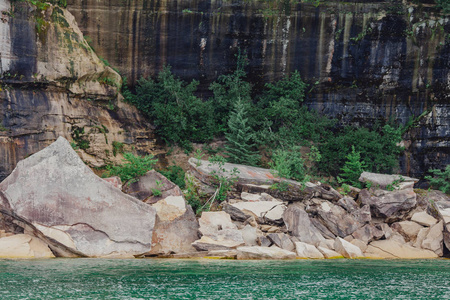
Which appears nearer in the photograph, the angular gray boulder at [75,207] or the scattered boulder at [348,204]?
the angular gray boulder at [75,207]

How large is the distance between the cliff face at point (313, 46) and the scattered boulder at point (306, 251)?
31.2 ft

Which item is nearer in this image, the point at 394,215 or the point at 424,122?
the point at 394,215

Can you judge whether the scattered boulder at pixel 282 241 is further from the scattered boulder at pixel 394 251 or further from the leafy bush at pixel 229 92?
the leafy bush at pixel 229 92

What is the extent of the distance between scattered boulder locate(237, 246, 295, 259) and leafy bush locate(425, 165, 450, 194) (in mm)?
9337

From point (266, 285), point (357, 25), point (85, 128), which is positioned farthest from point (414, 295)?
point (357, 25)

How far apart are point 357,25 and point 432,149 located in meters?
6.37

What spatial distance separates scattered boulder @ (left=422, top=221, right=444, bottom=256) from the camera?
15.0 m

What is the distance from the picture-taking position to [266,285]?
8.90m

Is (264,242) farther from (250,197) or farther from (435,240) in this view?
(435,240)

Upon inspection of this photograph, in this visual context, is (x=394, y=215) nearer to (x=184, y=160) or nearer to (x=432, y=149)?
(x=432, y=149)

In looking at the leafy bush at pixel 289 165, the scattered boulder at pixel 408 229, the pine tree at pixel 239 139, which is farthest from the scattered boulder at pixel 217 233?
the scattered boulder at pixel 408 229

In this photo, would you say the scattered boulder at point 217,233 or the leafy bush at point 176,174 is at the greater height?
the leafy bush at point 176,174

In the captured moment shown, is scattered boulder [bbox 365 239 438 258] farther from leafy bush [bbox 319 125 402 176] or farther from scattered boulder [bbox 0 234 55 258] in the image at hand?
scattered boulder [bbox 0 234 55 258]

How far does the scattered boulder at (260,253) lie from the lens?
12.9 m
